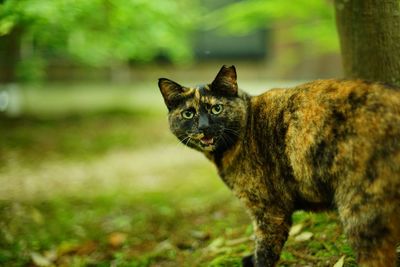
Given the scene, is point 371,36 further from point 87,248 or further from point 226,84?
point 87,248

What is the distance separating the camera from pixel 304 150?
2574 mm

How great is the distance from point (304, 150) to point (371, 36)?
1.26 metres

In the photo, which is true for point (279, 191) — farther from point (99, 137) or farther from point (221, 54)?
point (221, 54)

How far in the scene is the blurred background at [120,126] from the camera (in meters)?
3.96

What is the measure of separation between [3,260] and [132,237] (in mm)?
1128

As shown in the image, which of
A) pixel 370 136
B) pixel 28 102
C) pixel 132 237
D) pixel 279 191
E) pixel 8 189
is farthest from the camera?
pixel 28 102

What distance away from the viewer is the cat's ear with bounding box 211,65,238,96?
123 inches

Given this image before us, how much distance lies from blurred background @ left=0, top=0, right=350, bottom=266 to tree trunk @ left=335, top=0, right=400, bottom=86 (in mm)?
1247

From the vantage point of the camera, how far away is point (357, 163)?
2.33 metres

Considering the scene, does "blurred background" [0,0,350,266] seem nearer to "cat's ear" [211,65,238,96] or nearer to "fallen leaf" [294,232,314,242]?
"fallen leaf" [294,232,314,242]

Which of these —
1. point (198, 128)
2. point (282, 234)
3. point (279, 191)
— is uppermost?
point (198, 128)

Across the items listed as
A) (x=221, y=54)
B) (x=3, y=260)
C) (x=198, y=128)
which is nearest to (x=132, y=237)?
(x=3, y=260)

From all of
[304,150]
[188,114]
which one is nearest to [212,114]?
[188,114]

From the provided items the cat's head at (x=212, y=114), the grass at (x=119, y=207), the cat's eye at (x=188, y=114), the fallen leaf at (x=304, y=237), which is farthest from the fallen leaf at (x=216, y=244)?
the cat's eye at (x=188, y=114)
